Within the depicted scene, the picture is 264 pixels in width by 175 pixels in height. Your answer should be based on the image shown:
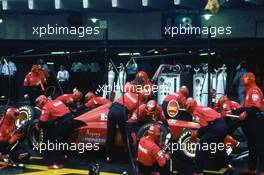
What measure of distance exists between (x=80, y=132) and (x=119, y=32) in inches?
438

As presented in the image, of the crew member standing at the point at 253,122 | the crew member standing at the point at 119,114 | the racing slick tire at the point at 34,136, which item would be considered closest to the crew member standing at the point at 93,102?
the racing slick tire at the point at 34,136

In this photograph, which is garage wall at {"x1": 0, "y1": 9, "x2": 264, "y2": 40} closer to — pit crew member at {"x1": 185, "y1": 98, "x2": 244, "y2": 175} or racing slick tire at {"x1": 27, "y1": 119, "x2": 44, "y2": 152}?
racing slick tire at {"x1": 27, "y1": 119, "x2": 44, "y2": 152}

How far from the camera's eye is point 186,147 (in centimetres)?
1005

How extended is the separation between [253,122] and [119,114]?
259 centimetres

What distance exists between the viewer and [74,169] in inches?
398

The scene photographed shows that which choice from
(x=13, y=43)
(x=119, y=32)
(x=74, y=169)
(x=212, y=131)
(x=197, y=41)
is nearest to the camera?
(x=212, y=131)

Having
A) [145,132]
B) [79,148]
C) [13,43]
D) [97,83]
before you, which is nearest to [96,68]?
[97,83]

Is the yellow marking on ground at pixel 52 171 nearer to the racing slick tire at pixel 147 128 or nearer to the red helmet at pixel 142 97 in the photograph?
the racing slick tire at pixel 147 128

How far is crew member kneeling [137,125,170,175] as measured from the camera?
809 cm

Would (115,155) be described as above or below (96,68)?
below

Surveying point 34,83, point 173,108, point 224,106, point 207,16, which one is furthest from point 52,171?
point 207,16

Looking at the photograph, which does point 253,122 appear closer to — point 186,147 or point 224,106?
point 186,147

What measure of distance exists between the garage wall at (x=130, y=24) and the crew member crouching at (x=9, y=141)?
10.8 metres

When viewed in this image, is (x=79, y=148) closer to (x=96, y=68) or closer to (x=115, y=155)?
(x=115, y=155)
